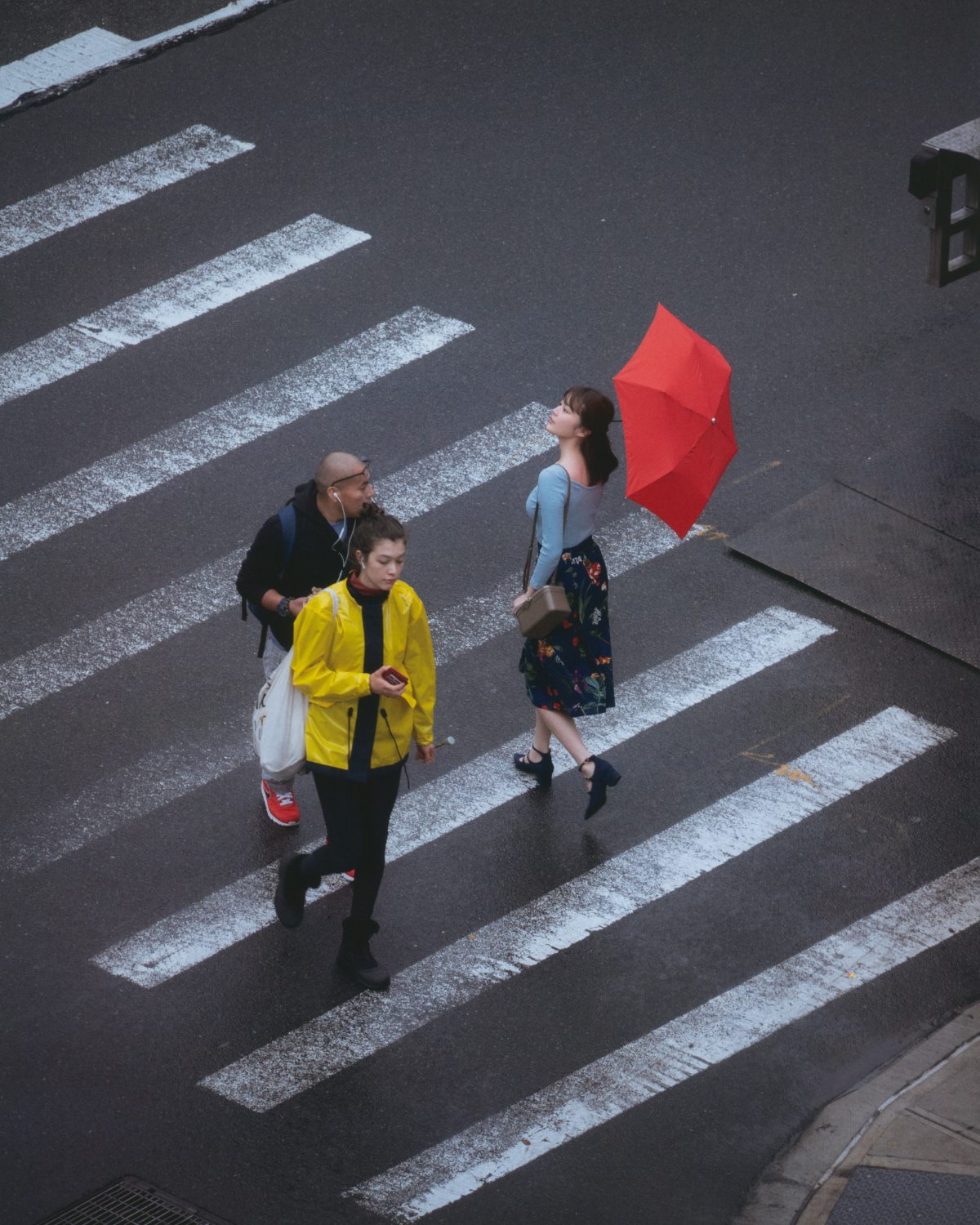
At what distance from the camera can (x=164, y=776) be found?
9.51 metres

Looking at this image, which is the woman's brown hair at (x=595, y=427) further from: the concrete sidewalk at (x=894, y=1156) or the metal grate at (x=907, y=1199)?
the metal grate at (x=907, y=1199)

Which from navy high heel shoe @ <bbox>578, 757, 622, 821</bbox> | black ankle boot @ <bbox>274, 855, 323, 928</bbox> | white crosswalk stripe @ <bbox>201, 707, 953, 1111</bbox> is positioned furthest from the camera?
navy high heel shoe @ <bbox>578, 757, 622, 821</bbox>

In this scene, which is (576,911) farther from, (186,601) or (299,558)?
(186,601)

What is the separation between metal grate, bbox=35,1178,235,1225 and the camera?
285 inches

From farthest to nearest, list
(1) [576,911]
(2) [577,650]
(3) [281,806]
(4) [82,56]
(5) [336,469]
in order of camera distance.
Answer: (4) [82,56] < (3) [281,806] < (2) [577,650] < (1) [576,911] < (5) [336,469]

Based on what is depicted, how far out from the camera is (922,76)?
578 inches

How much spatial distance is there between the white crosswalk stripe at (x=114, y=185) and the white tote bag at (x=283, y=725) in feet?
20.5

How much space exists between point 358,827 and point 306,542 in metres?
1.33

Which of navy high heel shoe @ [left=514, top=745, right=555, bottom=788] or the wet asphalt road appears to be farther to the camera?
navy high heel shoe @ [left=514, top=745, right=555, bottom=788]

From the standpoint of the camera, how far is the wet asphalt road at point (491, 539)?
7.87 metres

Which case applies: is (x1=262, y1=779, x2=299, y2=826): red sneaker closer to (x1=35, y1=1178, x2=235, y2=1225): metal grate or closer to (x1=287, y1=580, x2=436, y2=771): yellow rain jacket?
(x1=287, y1=580, x2=436, y2=771): yellow rain jacket

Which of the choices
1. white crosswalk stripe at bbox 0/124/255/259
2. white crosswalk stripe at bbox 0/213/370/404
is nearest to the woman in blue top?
white crosswalk stripe at bbox 0/213/370/404

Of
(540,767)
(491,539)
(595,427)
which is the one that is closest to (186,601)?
(491,539)

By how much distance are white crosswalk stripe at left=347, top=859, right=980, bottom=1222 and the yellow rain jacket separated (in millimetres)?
1543
